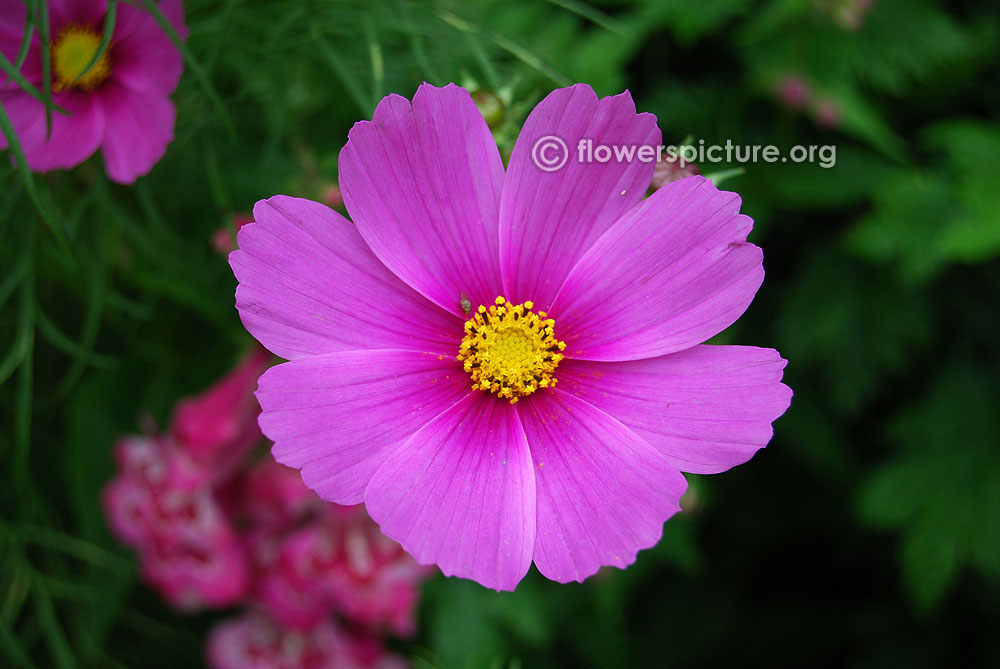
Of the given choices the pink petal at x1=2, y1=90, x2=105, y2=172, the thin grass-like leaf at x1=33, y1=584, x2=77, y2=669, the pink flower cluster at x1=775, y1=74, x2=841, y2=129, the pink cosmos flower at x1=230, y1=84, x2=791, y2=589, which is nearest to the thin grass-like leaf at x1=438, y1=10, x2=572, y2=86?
the pink cosmos flower at x1=230, y1=84, x2=791, y2=589

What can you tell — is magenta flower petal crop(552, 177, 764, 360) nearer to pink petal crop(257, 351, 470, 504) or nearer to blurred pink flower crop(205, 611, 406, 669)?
pink petal crop(257, 351, 470, 504)

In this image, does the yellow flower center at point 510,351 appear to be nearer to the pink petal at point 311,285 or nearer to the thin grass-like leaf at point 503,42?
the pink petal at point 311,285

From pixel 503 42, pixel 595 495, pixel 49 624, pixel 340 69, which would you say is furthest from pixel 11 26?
pixel 49 624

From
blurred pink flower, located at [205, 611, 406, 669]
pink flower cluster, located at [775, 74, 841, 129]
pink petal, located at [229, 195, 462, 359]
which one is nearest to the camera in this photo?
pink petal, located at [229, 195, 462, 359]

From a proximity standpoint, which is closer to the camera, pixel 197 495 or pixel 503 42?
pixel 503 42

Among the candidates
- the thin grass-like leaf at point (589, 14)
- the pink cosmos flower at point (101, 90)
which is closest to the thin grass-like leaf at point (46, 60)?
the pink cosmos flower at point (101, 90)

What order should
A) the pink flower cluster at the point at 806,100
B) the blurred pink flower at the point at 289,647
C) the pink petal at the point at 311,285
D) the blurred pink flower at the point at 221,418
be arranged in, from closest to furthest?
the pink petal at the point at 311,285, the blurred pink flower at the point at 221,418, the blurred pink flower at the point at 289,647, the pink flower cluster at the point at 806,100

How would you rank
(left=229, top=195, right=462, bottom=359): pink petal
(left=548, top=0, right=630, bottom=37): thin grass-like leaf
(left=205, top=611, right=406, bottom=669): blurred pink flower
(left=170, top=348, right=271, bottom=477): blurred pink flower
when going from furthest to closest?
(left=205, top=611, right=406, bottom=669): blurred pink flower < (left=170, top=348, right=271, bottom=477): blurred pink flower < (left=548, top=0, right=630, bottom=37): thin grass-like leaf < (left=229, top=195, right=462, bottom=359): pink petal

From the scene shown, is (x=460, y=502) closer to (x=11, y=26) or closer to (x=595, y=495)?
(x=595, y=495)
